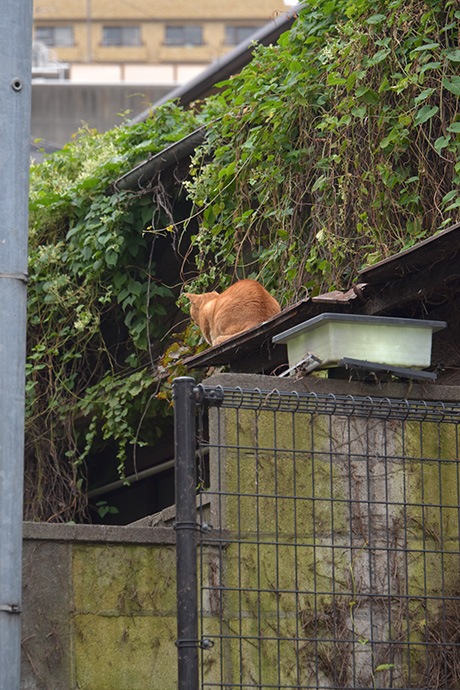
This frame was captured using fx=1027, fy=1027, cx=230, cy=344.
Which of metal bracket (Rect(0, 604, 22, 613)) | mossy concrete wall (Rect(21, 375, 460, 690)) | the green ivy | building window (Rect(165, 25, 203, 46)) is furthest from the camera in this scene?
building window (Rect(165, 25, 203, 46))

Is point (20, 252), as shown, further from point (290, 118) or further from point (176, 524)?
point (290, 118)

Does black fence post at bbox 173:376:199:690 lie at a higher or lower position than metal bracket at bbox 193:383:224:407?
lower

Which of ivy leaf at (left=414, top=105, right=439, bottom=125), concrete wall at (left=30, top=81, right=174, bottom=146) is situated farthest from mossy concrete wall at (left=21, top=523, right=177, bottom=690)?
concrete wall at (left=30, top=81, right=174, bottom=146)

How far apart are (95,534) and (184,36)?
55.8m

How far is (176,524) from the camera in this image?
386 cm

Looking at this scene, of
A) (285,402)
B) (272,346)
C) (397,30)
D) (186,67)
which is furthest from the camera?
(186,67)

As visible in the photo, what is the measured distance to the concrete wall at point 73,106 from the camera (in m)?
30.2

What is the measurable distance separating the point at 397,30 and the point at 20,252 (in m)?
4.17

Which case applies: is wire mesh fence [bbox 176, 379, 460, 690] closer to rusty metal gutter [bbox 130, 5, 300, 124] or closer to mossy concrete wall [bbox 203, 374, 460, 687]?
mossy concrete wall [bbox 203, 374, 460, 687]

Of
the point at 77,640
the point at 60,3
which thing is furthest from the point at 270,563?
the point at 60,3

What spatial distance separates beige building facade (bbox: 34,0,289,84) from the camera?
56.1 meters

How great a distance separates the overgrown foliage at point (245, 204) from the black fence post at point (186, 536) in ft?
8.66

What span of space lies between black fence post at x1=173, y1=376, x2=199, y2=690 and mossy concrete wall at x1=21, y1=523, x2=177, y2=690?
1.72ft

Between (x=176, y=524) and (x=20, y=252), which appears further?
(x=176, y=524)
